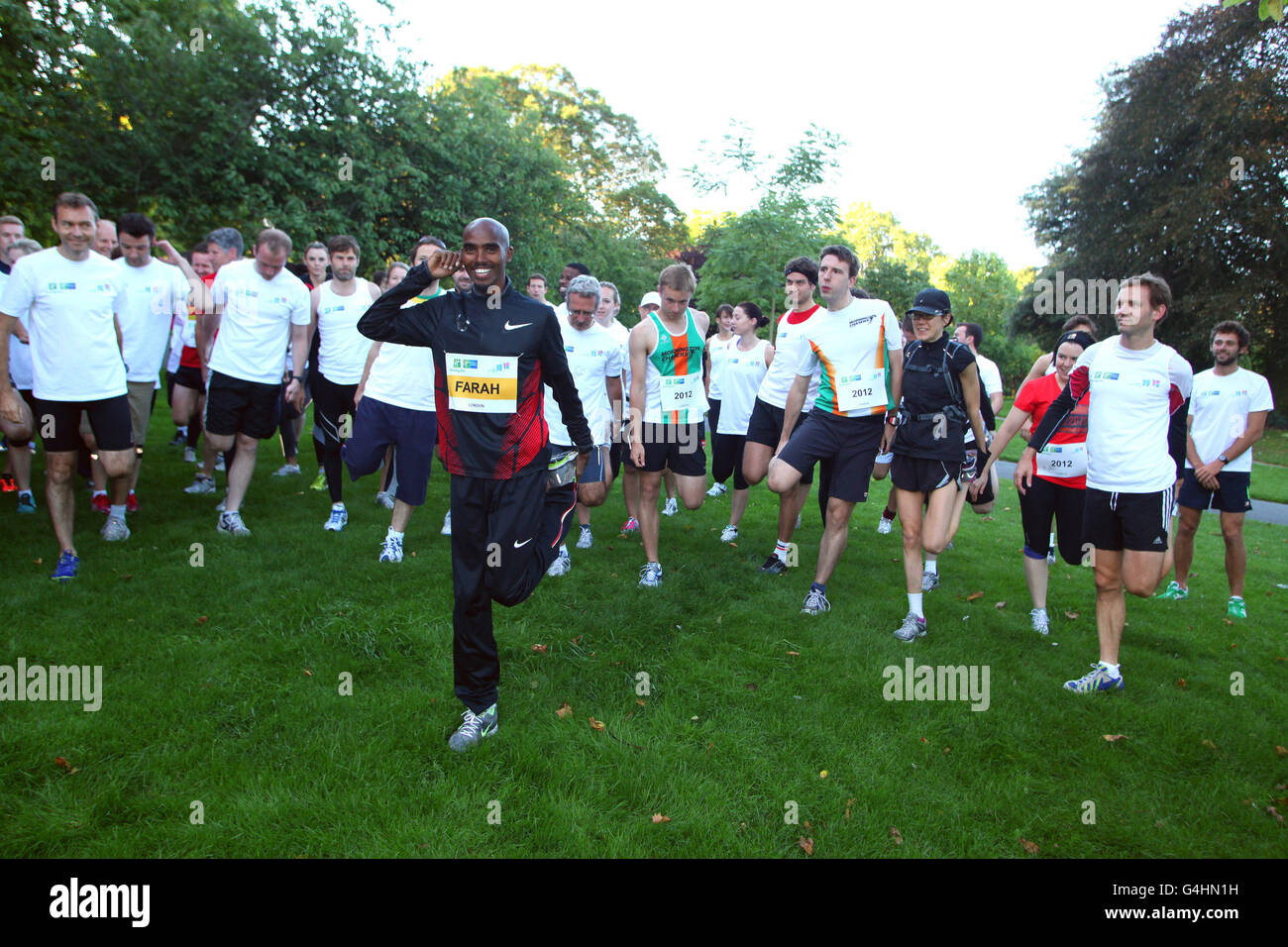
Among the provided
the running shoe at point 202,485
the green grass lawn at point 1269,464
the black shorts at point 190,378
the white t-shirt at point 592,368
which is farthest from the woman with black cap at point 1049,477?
the green grass lawn at point 1269,464

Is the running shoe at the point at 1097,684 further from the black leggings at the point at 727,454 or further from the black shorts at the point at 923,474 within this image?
the black leggings at the point at 727,454

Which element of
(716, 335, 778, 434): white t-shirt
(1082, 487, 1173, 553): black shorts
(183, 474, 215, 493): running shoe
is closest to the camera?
(1082, 487, 1173, 553): black shorts

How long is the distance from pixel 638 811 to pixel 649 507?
3.39 metres

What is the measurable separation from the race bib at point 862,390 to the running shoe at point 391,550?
374cm

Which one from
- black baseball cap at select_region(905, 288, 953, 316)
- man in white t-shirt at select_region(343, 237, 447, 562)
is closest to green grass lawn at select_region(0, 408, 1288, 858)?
man in white t-shirt at select_region(343, 237, 447, 562)

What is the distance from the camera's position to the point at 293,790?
3471 mm

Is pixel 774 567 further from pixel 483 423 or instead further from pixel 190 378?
pixel 190 378

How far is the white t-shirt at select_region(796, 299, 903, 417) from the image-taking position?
19.8 feet

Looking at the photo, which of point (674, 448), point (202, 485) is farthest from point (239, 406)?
point (674, 448)

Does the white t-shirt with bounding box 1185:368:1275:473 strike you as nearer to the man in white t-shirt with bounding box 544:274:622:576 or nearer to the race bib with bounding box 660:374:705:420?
the race bib with bounding box 660:374:705:420

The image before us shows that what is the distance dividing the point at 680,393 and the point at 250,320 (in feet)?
12.7

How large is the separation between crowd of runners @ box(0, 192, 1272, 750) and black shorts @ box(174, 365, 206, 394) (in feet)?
0.11

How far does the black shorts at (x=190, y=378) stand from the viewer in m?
8.97
